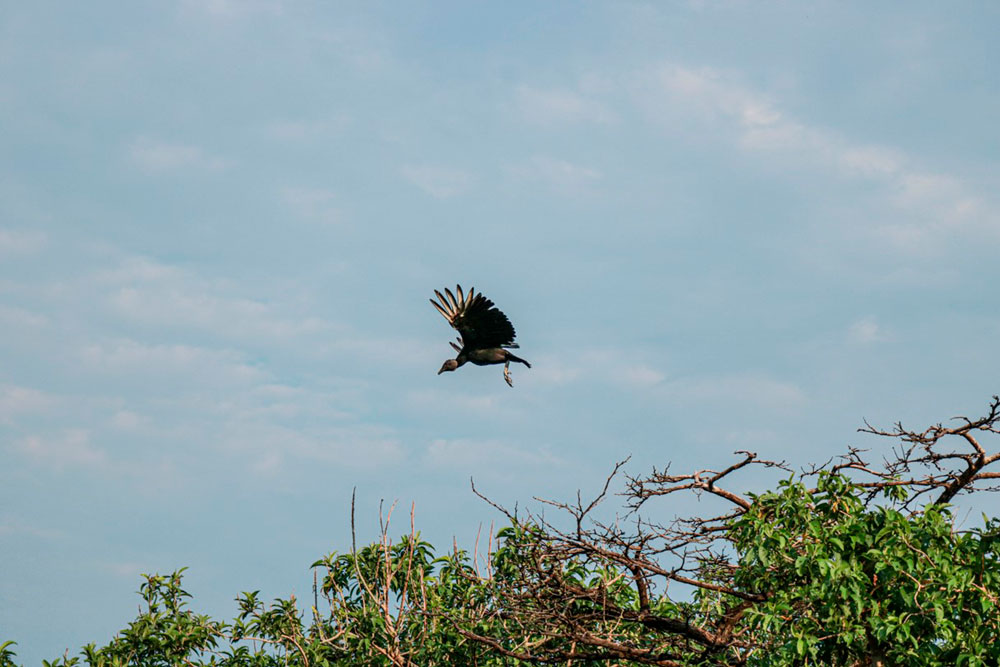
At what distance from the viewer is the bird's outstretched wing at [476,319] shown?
12.6 meters

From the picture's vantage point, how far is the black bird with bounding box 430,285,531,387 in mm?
12578

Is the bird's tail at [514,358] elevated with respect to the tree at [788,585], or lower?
elevated

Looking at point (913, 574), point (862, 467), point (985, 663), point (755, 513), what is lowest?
point (985, 663)

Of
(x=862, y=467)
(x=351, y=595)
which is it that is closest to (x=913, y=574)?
(x=862, y=467)

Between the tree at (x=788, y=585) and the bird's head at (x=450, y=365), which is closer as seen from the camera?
the tree at (x=788, y=585)

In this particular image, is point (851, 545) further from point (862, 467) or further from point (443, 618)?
point (443, 618)

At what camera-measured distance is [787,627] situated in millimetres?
8367

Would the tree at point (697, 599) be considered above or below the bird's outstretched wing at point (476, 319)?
below

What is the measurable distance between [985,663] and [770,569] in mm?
1705

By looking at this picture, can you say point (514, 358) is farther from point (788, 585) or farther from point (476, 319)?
point (788, 585)

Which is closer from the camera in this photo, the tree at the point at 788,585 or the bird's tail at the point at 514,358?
the tree at the point at 788,585

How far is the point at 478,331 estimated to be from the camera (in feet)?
42.1

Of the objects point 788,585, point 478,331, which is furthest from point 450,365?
point 788,585

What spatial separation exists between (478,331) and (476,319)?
0.67 feet
